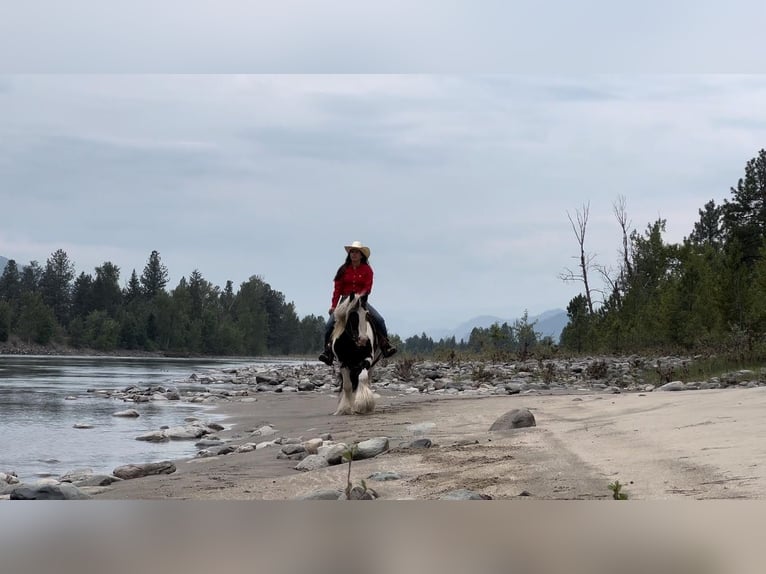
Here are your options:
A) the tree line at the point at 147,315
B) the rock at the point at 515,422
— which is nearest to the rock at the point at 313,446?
the rock at the point at 515,422

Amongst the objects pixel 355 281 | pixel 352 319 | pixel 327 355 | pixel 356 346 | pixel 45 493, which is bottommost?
pixel 45 493

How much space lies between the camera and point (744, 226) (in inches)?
1462

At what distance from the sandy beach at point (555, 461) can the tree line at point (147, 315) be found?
4172 centimetres

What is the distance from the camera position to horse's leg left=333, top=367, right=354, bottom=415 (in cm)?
990

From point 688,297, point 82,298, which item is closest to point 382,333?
point 688,297

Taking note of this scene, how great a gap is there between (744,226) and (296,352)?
7490 cm

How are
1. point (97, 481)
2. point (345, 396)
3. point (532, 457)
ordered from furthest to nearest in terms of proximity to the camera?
point (345, 396), point (97, 481), point (532, 457)

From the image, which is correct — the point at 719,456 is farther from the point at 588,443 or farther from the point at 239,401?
the point at 239,401

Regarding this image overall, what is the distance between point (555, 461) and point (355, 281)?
5.54 metres

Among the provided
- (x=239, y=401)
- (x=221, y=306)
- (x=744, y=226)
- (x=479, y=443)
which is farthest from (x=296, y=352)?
(x=479, y=443)

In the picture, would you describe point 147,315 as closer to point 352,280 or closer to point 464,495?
point 352,280

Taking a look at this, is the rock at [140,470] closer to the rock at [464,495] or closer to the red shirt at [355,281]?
the rock at [464,495]

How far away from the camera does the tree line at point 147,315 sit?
59.6 metres

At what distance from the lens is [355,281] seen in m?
A: 9.55
